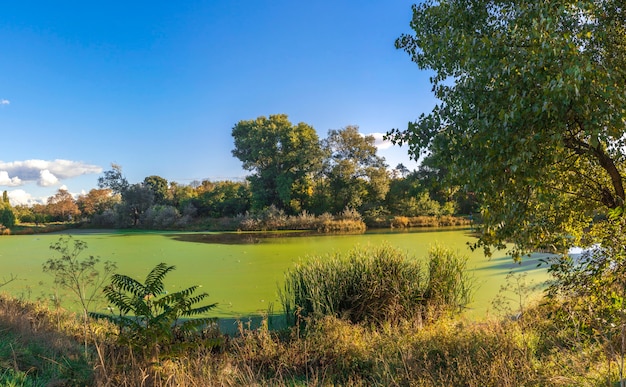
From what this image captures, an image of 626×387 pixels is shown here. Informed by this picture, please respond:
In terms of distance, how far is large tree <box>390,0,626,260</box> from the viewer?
2.18 metres

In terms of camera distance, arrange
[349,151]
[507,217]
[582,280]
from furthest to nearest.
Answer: [349,151] → [582,280] → [507,217]

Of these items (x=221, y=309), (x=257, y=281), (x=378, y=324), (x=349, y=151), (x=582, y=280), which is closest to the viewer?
(x=582, y=280)

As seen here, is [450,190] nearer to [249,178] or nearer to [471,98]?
[471,98]

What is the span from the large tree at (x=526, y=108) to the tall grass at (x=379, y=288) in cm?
206

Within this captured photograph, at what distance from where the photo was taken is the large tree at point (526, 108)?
218cm

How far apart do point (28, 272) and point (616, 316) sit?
34.9ft

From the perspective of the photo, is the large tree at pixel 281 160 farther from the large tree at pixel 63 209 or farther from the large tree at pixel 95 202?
the large tree at pixel 63 209

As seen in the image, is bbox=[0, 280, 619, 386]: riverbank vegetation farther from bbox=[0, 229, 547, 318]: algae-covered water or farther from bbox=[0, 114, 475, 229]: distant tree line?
bbox=[0, 114, 475, 229]: distant tree line

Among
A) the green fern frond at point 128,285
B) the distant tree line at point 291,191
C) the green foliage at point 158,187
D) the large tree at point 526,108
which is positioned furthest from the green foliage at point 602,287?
the green foliage at point 158,187

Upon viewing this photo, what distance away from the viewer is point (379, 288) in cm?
522

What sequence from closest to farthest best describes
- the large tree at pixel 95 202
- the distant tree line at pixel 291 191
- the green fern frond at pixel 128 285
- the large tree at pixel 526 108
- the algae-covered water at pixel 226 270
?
the large tree at pixel 526 108 < the green fern frond at pixel 128 285 < the algae-covered water at pixel 226 270 < the distant tree line at pixel 291 191 < the large tree at pixel 95 202

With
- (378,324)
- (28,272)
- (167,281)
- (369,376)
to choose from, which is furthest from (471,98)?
(28,272)

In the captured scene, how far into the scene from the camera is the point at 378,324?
506 centimetres

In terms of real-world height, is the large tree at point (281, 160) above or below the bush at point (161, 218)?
above
